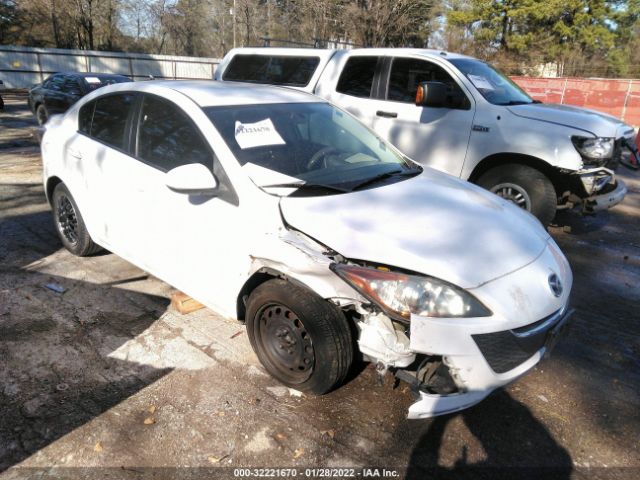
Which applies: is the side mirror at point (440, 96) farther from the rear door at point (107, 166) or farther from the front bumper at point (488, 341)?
the front bumper at point (488, 341)

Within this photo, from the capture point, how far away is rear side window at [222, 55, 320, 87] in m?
6.75

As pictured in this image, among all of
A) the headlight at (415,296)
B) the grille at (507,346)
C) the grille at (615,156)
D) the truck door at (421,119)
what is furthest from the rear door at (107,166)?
the grille at (615,156)

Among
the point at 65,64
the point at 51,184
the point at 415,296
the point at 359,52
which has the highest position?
the point at 359,52

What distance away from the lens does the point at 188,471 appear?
88.8 inches

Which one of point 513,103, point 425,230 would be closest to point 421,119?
point 513,103

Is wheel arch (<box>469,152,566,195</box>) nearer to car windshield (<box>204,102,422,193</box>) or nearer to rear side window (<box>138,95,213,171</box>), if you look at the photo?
car windshield (<box>204,102,422,193</box>)

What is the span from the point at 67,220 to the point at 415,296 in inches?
145

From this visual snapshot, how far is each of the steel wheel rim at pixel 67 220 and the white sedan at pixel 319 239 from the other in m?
0.52

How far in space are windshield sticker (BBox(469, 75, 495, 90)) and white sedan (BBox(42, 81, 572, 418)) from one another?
8.13 ft

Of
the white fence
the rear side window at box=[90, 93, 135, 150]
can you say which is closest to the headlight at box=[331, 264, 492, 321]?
the rear side window at box=[90, 93, 135, 150]

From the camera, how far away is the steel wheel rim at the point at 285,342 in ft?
8.63

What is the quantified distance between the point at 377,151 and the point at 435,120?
2.42m

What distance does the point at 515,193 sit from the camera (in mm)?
5309

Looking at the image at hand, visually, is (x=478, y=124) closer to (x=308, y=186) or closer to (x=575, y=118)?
(x=575, y=118)
